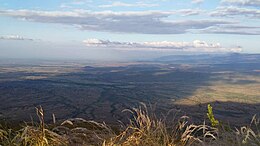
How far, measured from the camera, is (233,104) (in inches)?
7057

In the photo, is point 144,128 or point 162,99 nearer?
point 144,128

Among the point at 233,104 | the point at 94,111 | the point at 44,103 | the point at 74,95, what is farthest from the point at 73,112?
the point at 233,104

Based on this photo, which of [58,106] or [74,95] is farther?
[74,95]

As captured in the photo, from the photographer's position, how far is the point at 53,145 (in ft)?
24.8

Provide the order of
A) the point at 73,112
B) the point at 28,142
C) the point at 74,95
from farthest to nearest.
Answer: the point at 74,95
the point at 73,112
the point at 28,142

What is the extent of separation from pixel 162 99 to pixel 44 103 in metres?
61.7

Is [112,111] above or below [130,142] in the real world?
below

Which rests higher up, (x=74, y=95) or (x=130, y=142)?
(x=130, y=142)

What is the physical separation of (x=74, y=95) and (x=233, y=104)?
83.2 meters

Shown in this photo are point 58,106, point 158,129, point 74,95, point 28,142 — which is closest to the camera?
point 28,142

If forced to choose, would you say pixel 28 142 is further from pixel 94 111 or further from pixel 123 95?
pixel 123 95

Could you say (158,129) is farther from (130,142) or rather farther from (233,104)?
(233,104)

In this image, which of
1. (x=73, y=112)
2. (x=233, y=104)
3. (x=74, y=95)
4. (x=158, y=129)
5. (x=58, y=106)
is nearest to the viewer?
(x=158, y=129)

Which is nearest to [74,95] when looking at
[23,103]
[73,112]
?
[23,103]
